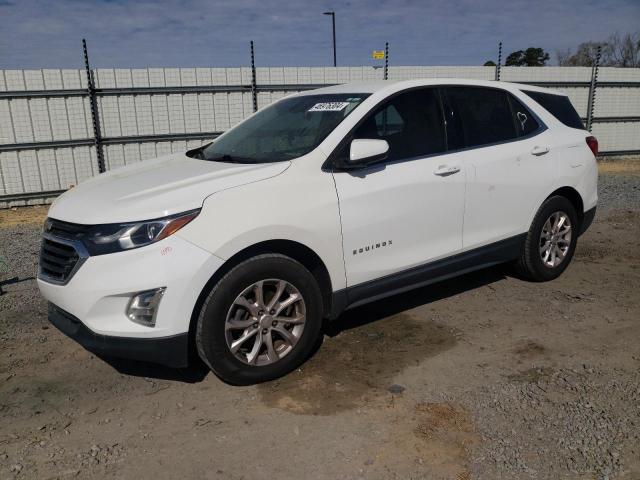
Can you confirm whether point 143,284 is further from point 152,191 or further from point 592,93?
point 592,93

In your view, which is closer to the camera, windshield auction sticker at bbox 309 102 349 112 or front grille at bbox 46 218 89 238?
front grille at bbox 46 218 89 238

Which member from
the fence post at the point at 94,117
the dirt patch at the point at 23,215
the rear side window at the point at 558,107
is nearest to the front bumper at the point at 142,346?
the rear side window at the point at 558,107

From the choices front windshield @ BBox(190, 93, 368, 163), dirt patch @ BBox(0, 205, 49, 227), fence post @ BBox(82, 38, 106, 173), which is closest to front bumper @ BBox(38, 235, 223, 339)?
front windshield @ BBox(190, 93, 368, 163)

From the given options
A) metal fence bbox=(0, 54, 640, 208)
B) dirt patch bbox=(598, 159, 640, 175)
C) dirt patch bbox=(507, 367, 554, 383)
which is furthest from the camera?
dirt patch bbox=(598, 159, 640, 175)

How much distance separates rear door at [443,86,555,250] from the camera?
4.22m

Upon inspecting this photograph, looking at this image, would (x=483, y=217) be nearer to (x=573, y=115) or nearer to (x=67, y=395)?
(x=573, y=115)

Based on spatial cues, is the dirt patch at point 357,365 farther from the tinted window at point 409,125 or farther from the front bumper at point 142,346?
the tinted window at point 409,125

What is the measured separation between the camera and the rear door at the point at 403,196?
357 cm

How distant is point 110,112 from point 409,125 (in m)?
8.46

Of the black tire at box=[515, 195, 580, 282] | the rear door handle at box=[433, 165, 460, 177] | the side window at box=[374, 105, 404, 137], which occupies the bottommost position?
the black tire at box=[515, 195, 580, 282]

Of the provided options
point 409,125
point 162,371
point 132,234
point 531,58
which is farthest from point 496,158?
point 531,58

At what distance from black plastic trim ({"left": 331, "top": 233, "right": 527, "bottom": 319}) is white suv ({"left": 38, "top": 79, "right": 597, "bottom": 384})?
0.04 ft

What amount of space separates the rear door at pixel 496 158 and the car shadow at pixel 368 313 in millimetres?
753

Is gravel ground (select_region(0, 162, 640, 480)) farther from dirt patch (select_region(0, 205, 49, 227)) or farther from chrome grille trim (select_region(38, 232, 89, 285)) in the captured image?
dirt patch (select_region(0, 205, 49, 227))
